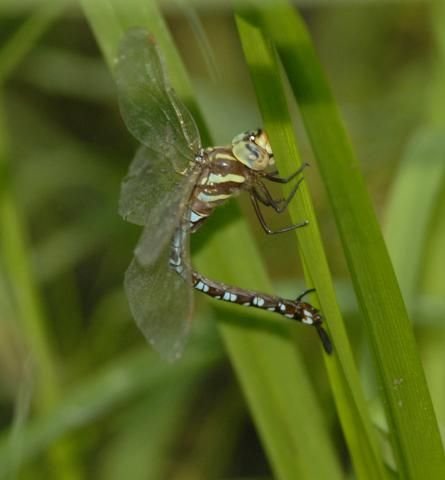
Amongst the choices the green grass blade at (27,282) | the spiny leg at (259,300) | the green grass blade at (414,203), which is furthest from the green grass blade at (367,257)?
the green grass blade at (27,282)

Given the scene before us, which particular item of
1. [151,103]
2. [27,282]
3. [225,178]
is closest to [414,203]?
[225,178]

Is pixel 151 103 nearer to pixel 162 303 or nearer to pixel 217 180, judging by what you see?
pixel 217 180

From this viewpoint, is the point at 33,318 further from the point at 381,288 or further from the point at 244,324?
the point at 381,288

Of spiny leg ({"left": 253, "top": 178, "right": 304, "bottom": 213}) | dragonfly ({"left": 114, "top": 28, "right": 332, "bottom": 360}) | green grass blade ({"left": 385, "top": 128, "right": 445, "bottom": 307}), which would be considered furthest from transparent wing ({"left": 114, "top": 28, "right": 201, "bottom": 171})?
green grass blade ({"left": 385, "top": 128, "right": 445, "bottom": 307})

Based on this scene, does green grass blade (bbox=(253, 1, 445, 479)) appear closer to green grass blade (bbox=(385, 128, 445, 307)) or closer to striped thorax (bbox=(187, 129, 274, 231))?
striped thorax (bbox=(187, 129, 274, 231))

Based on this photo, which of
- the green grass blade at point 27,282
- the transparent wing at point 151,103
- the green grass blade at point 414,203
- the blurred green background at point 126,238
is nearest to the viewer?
the transparent wing at point 151,103

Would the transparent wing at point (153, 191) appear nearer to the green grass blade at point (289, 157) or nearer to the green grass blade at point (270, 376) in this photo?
the green grass blade at point (270, 376)
